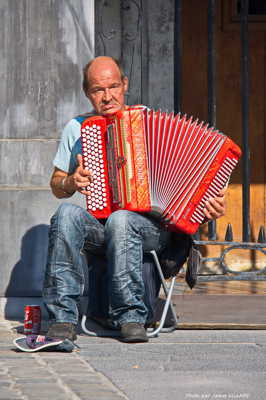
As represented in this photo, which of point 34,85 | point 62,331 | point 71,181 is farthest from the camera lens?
point 34,85

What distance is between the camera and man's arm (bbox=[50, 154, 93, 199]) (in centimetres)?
423

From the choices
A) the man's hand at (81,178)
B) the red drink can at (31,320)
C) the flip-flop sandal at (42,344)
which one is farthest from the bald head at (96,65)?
the flip-flop sandal at (42,344)

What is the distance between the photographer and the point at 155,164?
4301 mm

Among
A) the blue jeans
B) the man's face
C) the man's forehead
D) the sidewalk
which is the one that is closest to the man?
the blue jeans

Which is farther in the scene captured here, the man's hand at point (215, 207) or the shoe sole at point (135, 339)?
the man's hand at point (215, 207)

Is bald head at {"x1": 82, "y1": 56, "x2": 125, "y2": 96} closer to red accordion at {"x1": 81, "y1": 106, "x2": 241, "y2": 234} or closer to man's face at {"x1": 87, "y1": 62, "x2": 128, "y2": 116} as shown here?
man's face at {"x1": 87, "y1": 62, "x2": 128, "y2": 116}

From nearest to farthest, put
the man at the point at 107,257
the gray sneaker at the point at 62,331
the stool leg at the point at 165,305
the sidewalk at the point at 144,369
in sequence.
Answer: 1. the sidewalk at the point at 144,369
2. the gray sneaker at the point at 62,331
3. the man at the point at 107,257
4. the stool leg at the point at 165,305

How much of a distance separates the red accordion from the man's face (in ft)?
0.91

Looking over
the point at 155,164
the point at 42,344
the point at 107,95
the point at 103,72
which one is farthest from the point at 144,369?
the point at 103,72

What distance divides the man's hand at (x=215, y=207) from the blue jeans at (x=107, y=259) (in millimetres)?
297

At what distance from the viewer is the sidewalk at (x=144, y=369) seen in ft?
9.94

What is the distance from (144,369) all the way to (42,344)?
55 cm

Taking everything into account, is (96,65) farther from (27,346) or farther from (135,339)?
(27,346)

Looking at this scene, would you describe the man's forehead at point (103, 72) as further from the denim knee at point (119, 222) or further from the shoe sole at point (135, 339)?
the shoe sole at point (135, 339)
